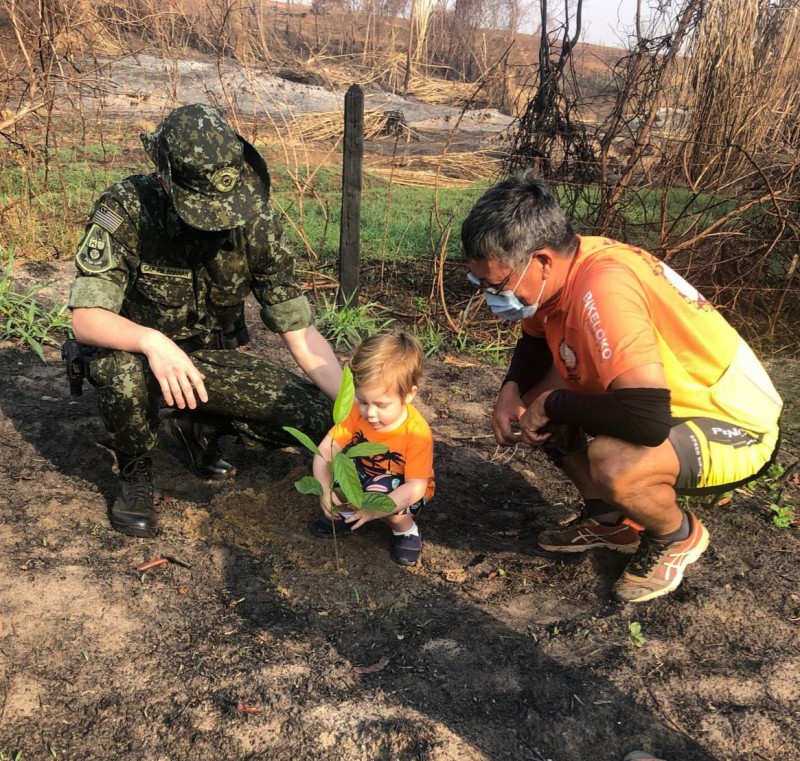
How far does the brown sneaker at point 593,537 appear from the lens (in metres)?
2.58

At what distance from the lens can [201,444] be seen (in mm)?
2953

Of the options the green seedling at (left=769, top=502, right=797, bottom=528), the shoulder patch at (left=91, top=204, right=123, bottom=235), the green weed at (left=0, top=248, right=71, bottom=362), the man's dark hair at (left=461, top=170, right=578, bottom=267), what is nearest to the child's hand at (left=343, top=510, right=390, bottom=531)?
the man's dark hair at (left=461, top=170, right=578, bottom=267)

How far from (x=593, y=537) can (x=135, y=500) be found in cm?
173

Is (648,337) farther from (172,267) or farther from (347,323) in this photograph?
(347,323)

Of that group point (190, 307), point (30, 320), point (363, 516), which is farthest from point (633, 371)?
point (30, 320)

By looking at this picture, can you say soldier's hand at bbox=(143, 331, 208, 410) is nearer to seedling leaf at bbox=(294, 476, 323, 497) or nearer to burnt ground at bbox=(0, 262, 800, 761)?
seedling leaf at bbox=(294, 476, 323, 497)

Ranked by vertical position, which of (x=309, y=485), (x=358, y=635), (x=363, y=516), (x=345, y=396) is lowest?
(x=358, y=635)

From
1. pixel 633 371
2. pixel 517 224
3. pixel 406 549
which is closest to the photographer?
pixel 633 371

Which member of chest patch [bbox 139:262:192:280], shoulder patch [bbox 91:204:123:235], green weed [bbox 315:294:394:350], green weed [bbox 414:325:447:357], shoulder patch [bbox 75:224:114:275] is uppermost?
shoulder patch [bbox 91:204:123:235]

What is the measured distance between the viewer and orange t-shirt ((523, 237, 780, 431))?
1.96 metres

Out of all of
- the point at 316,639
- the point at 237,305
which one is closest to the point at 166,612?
the point at 316,639

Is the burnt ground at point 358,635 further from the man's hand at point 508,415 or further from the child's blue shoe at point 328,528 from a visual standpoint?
the man's hand at point 508,415

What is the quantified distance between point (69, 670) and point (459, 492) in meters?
1.71

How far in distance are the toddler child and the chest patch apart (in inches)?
33.7
